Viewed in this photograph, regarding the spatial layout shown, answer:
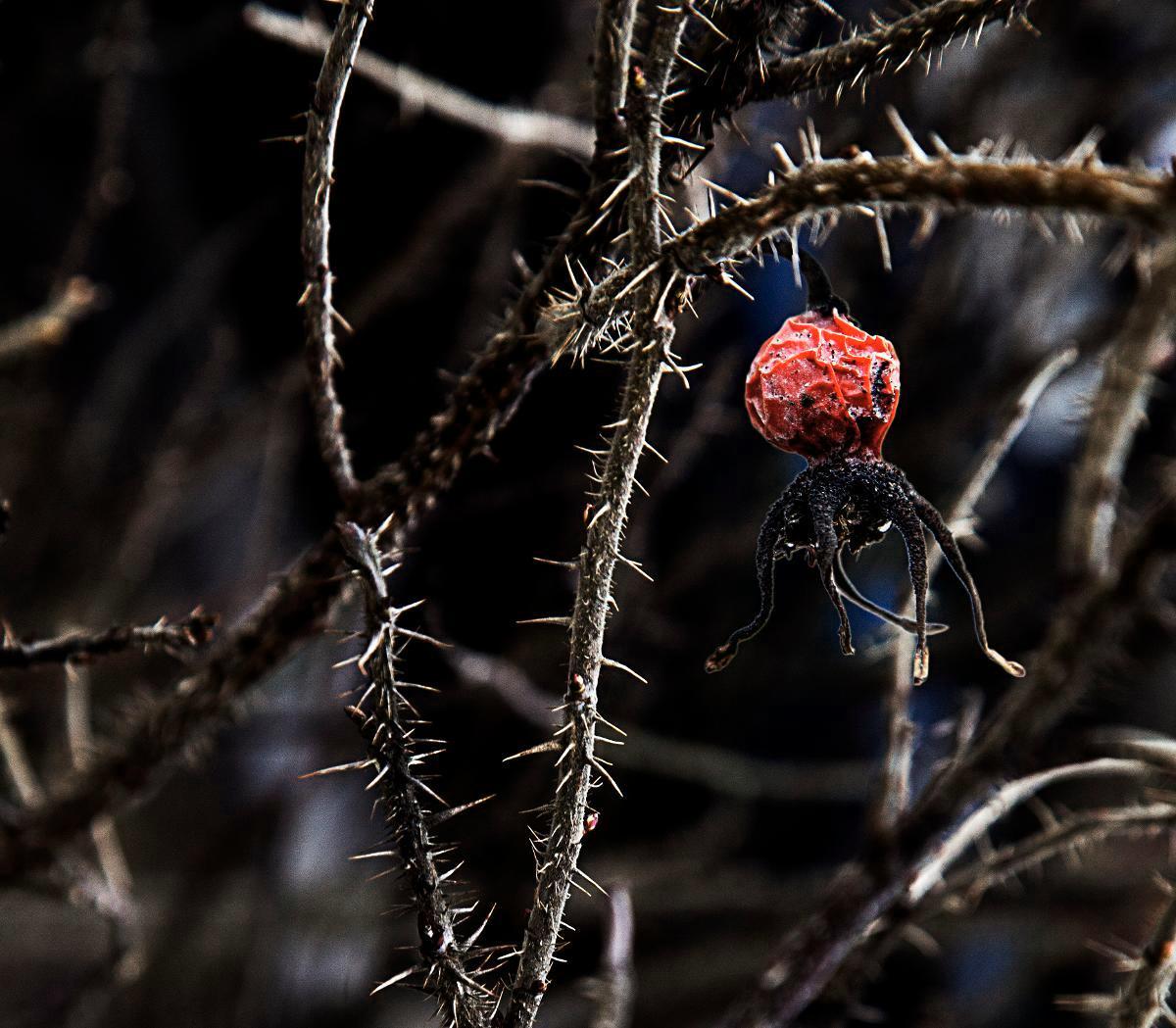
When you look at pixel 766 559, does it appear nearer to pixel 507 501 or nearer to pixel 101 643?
pixel 101 643

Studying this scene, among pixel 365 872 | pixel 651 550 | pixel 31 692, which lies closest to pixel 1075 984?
pixel 651 550

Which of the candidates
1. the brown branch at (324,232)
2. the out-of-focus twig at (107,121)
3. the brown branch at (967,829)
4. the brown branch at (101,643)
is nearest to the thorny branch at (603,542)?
the brown branch at (324,232)

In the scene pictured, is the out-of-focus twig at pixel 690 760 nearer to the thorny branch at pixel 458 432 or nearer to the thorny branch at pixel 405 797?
the thorny branch at pixel 458 432

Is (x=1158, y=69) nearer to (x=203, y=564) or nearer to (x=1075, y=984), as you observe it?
(x=1075, y=984)

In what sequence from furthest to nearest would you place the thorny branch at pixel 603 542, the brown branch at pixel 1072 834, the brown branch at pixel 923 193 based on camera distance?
the brown branch at pixel 1072 834 < the thorny branch at pixel 603 542 < the brown branch at pixel 923 193

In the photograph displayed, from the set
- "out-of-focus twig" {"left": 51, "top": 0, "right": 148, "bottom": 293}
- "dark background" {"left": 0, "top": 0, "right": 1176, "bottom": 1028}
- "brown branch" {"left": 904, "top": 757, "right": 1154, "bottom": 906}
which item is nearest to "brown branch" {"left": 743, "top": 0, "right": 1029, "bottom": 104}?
"dark background" {"left": 0, "top": 0, "right": 1176, "bottom": 1028}

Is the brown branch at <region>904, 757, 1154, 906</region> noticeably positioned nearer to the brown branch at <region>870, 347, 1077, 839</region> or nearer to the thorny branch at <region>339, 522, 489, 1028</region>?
the brown branch at <region>870, 347, 1077, 839</region>
